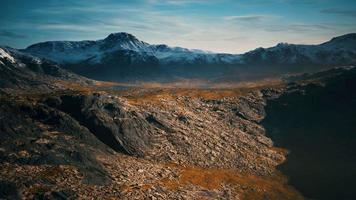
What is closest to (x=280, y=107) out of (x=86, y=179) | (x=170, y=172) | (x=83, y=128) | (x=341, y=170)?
(x=341, y=170)

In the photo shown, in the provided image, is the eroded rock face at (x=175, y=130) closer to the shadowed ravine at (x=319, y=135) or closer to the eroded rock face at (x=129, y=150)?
the eroded rock face at (x=129, y=150)

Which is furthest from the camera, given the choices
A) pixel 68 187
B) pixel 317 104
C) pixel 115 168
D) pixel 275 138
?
pixel 317 104

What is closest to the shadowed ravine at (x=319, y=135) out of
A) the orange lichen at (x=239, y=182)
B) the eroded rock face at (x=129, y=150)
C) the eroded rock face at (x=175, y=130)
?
the orange lichen at (x=239, y=182)

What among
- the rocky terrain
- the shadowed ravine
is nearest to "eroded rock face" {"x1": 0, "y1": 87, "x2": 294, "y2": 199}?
the rocky terrain

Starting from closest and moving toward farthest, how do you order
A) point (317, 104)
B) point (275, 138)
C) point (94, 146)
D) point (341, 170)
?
point (94, 146) → point (341, 170) → point (275, 138) → point (317, 104)

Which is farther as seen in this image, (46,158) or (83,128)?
(83,128)

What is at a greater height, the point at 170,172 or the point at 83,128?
the point at 83,128

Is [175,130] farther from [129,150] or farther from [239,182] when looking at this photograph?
[239,182]

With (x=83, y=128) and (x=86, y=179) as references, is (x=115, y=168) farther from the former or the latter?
(x=83, y=128)

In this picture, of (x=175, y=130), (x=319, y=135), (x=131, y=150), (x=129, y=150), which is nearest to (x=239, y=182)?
(x=175, y=130)
